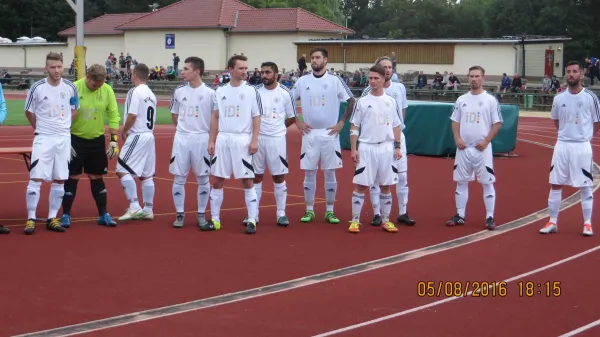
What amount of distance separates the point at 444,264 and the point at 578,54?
6197cm

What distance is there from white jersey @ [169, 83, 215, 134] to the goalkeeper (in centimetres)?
100

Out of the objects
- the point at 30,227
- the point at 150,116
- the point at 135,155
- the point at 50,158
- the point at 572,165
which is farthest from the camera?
the point at 150,116

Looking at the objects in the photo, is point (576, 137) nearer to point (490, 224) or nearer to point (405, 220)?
point (490, 224)

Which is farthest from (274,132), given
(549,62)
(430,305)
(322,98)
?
(549,62)

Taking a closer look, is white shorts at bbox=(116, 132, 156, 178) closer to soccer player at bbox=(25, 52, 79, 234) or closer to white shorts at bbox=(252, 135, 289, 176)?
soccer player at bbox=(25, 52, 79, 234)

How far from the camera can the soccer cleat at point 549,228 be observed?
1088 centimetres

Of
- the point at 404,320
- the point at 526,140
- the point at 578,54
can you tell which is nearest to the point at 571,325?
the point at 404,320

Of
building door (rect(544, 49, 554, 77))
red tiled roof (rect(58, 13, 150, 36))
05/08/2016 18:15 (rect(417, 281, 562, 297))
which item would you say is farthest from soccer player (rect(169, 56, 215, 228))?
red tiled roof (rect(58, 13, 150, 36))

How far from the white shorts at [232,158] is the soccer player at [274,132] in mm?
523

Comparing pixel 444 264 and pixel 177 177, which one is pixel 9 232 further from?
pixel 444 264

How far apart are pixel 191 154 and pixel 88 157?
130 centimetres

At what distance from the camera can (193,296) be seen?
306 inches

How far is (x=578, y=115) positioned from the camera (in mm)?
10820

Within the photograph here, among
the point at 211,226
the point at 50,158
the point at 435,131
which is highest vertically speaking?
the point at 50,158
